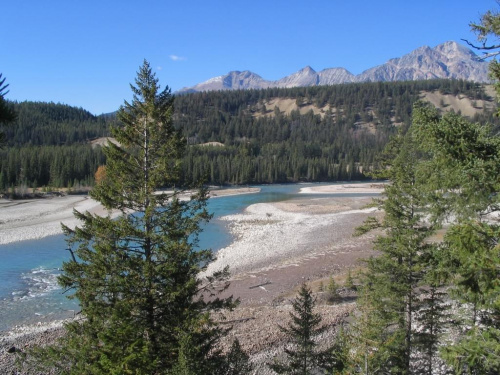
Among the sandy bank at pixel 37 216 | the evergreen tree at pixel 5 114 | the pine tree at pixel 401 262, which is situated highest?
the evergreen tree at pixel 5 114

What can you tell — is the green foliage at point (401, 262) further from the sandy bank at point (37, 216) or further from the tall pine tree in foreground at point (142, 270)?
the sandy bank at point (37, 216)

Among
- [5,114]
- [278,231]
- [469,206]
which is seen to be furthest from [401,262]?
[278,231]

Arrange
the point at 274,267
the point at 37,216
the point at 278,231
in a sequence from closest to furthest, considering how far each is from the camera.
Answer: the point at 274,267 → the point at 278,231 → the point at 37,216

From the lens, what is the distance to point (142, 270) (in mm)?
8922

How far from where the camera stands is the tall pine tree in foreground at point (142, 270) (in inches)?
324

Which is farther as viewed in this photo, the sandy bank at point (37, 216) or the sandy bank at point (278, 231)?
the sandy bank at point (37, 216)

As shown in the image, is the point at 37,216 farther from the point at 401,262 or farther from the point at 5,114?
the point at 5,114

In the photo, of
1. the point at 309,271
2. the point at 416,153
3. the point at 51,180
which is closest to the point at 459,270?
the point at 416,153

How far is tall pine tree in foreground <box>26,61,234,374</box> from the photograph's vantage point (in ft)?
27.0

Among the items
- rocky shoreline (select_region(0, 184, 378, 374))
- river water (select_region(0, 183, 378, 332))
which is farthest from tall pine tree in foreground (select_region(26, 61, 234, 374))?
river water (select_region(0, 183, 378, 332))

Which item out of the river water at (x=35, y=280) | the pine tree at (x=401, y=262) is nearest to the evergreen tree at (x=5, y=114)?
the pine tree at (x=401, y=262)

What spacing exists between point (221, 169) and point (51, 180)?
47.0 metres

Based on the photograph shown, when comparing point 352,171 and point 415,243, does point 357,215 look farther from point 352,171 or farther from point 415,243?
point 352,171

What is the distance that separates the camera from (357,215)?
55719 millimetres
